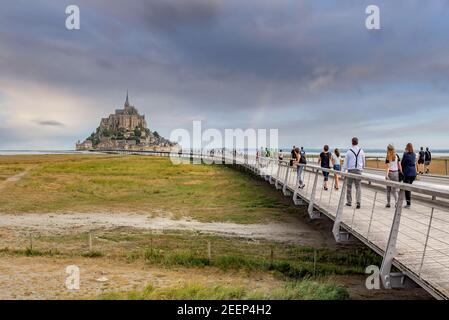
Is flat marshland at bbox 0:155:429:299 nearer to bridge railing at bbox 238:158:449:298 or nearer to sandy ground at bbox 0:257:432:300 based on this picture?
sandy ground at bbox 0:257:432:300

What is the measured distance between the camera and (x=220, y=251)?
12117 millimetres

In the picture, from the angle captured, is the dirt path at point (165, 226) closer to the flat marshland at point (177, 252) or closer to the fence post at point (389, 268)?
the flat marshland at point (177, 252)

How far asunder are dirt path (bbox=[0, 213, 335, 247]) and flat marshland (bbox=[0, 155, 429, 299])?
0.04 metres

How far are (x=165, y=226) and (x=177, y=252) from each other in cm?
475

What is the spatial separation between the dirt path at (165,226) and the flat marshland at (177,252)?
40mm

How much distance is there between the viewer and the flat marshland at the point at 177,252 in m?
8.45

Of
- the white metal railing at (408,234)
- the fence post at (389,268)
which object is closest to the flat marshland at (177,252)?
the white metal railing at (408,234)

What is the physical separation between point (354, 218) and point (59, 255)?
8.17 m

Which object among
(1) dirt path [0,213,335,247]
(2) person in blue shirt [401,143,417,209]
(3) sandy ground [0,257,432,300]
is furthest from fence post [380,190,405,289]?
(1) dirt path [0,213,335,247]

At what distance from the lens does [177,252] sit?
11695mm

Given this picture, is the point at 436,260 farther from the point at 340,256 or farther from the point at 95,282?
the point at 95,282

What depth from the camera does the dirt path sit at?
14.7m

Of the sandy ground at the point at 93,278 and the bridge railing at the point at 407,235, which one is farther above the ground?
the bridge railing at the point at 407,235
